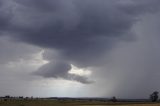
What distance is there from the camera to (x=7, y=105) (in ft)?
346
